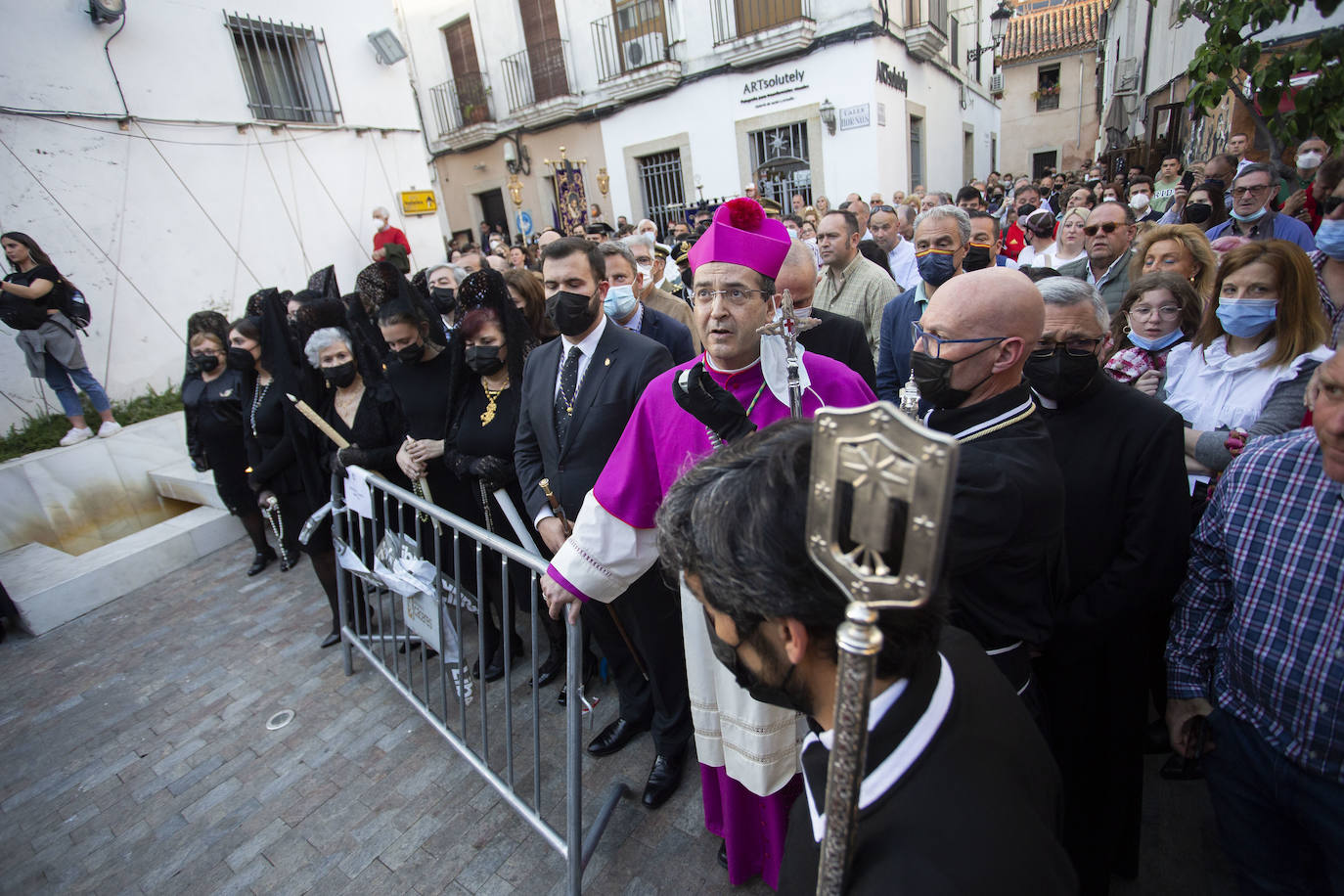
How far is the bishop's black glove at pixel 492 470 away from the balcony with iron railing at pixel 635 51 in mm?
14817

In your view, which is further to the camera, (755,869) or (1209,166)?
(1209,166)

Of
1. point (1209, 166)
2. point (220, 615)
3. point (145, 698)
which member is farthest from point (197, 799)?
point (1209, 166)

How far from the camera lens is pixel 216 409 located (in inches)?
187

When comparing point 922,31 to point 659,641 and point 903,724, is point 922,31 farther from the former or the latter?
point 903,724

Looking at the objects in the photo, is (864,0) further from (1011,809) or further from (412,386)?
(1011,809)

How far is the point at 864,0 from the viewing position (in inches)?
527

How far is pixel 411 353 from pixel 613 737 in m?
2.19

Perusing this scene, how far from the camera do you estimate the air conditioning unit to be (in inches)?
622

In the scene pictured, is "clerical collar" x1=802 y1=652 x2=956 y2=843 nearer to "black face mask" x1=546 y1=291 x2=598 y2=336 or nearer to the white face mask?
"black face mask" x1=546 y1=291 x2=598 y2=336

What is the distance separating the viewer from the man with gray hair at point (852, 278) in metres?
4.38

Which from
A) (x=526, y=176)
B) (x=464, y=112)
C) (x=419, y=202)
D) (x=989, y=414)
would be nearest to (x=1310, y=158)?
(x=989, y=414)

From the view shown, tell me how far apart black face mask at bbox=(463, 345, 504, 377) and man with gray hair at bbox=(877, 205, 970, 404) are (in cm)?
197

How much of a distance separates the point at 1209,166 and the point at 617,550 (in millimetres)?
7622

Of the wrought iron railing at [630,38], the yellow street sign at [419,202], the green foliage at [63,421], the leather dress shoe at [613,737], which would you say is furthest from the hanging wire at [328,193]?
the leather dress shoe at [613,737]
